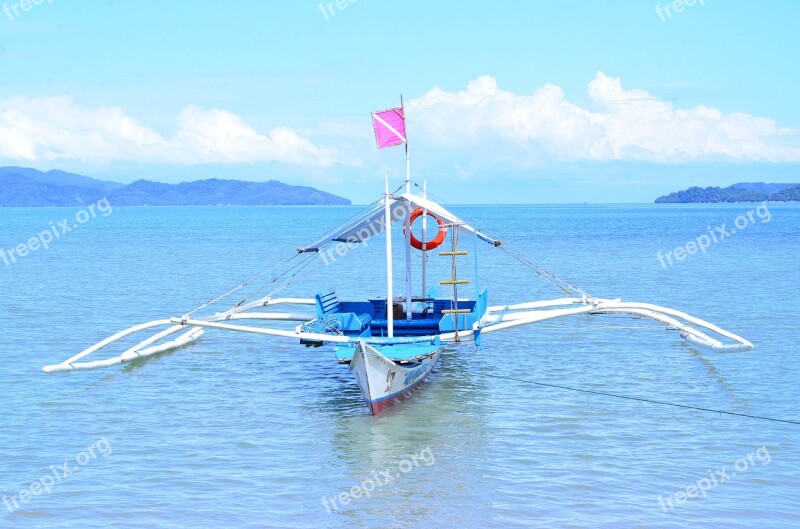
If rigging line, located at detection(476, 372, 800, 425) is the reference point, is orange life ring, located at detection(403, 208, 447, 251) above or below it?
above

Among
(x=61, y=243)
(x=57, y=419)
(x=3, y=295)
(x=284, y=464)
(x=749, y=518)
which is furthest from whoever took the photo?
(x=61, y=243)

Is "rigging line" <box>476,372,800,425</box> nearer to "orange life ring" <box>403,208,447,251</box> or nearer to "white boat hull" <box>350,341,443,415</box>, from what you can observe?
"white boat hull" <box>350,341,443,415</box>

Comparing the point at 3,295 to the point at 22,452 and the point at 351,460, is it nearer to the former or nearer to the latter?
the point at 22,452

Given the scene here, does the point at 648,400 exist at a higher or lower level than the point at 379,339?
lower

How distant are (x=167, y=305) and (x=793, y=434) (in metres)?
25.8

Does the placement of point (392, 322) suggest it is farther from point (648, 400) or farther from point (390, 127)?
point (648, 400)

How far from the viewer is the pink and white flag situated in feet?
67.1

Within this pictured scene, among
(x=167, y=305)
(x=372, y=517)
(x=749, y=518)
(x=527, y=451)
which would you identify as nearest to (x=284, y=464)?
(x=372, y=517)

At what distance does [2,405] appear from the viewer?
18.5 metres

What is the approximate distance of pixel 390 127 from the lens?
67.8 feet

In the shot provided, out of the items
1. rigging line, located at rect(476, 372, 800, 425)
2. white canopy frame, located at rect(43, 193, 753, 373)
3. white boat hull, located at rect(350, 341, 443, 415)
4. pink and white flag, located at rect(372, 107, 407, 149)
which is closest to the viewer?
white boat hull, located at rect(350, 341, 443, 415)

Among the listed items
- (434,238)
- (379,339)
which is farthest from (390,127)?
(379,339)

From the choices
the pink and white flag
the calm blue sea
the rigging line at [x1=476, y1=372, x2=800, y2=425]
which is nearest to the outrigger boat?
the pink and white flag

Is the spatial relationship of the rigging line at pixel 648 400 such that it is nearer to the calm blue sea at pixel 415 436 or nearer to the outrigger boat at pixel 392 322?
the calm blue sea at pixel 415 436
